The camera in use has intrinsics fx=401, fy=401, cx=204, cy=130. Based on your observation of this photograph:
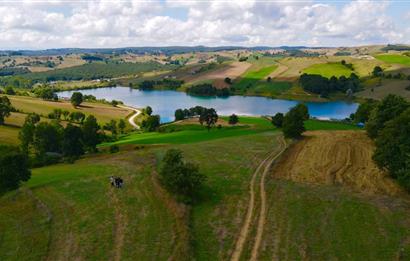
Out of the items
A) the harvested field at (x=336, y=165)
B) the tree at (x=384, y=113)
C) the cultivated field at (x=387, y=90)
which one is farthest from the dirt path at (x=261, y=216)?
the cultivated field at (x=387, y=90)

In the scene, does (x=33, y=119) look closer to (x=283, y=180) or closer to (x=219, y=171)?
(x=219, y=171)

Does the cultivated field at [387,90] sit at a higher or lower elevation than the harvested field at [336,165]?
lower

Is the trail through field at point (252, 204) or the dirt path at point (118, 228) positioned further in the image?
the trail through field at point (252, 204)

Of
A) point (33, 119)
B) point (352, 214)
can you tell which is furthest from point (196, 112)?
point (352, 214)

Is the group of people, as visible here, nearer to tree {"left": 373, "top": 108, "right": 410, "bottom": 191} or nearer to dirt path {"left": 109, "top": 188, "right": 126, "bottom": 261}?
dirt path {"left": 109, "top": 188, "right": 126, "bottom": 261}

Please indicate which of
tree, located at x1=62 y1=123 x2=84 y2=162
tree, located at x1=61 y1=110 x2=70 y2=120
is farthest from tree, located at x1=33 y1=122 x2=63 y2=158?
tree, located at x1=61 y1=110 x2=70 y2=120

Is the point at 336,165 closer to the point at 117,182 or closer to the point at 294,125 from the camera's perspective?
the point at 294,125

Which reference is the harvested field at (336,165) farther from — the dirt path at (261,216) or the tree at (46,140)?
the tree at (46,140)
